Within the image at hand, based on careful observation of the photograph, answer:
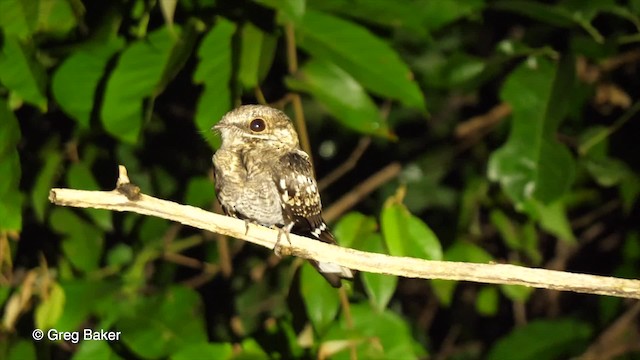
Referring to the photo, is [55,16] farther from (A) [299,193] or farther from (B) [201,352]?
(B) [201,352]

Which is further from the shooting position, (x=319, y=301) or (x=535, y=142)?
(x=535, y=142)

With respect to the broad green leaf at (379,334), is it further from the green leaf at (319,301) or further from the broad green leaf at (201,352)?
the broad green leaf at (201,352)

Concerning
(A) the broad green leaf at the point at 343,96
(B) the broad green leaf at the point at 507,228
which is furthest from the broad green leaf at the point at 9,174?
(B) the broad green leaf at the point at 507,228

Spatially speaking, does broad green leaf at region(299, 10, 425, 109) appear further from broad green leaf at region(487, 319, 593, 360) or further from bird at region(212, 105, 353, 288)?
broad green leaf at region(487, 319, 593, 360)

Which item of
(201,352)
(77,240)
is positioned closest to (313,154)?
(77,240)

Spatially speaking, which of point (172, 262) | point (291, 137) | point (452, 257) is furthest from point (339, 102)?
point (172, 262)

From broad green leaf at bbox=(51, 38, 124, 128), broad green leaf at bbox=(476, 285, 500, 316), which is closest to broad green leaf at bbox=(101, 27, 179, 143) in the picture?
broad green leaf at bbox=(51, 38, 124, 128)

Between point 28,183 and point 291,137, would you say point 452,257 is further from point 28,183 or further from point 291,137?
point 28,183
